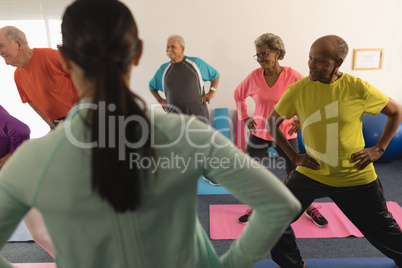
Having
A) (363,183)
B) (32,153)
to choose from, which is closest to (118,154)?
(32,153)

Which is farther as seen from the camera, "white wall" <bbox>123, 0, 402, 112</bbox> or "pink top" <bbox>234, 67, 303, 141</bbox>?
"white wall" <bbox>123, 0, 402, 112</bbox>

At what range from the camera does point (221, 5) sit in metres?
4.00

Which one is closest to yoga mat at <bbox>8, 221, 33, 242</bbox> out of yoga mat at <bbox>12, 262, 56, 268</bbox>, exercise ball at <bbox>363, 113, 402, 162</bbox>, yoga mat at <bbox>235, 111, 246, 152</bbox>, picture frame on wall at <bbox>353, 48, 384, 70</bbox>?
yoga mat at <bbox>12, 262, 56, 268</bbox>

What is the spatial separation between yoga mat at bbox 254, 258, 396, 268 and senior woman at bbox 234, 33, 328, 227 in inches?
18.5

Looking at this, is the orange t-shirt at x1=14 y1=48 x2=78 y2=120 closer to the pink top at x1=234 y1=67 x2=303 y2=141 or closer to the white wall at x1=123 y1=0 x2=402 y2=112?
the pink top at x1=234 y1=67 x2=303 y2=141

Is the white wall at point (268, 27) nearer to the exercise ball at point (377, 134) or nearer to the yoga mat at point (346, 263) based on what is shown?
the exercise ball at point (377, 134)

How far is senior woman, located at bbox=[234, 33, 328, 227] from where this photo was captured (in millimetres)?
2627

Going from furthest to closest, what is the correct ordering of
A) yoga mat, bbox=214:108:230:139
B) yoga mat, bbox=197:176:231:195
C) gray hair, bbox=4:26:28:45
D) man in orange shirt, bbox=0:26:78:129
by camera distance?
yoga mat, bbox=214:108:230:139 → yoga mat, bbox=197:176:231:195 → man in orange shirt, bbox=0:26:78:129 → gray hair, bbox=4:26:28:45

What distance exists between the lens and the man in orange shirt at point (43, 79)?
2.38 m

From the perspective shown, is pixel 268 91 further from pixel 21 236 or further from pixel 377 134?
pixel 21 236

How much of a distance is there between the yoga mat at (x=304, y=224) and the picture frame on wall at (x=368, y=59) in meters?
1.97

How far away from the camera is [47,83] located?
2498 millimetres

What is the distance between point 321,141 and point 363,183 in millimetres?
325

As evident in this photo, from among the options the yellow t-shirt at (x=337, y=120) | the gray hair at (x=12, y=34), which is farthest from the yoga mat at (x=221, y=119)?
the gray hair at (x=12, y=34)
